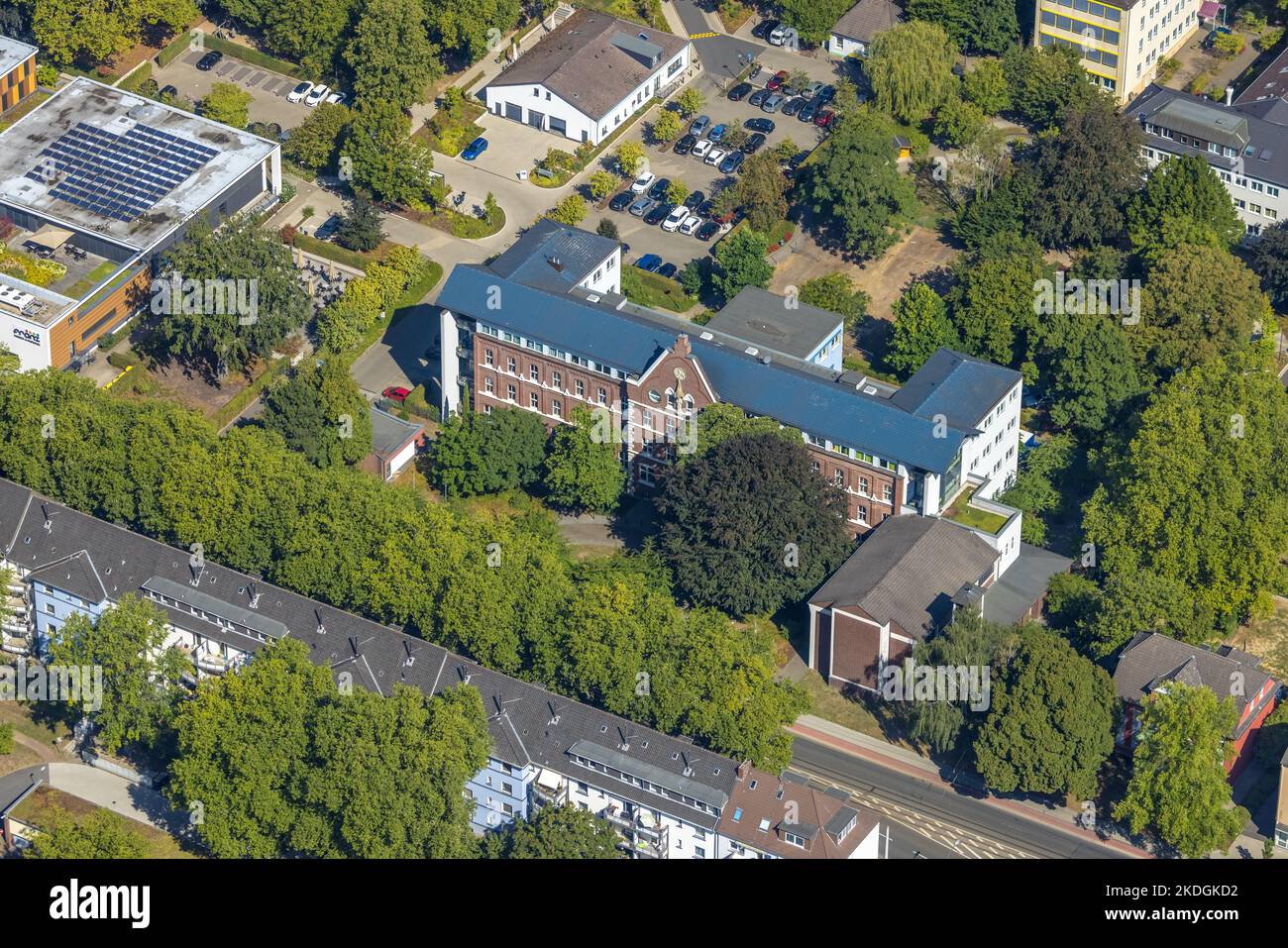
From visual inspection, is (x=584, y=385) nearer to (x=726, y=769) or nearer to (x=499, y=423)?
(x=499, y=423)

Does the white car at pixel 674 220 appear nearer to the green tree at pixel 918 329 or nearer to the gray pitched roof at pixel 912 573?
the green tree at pixel 918 329

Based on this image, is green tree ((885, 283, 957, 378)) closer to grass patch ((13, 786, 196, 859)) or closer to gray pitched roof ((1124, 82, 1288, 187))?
gray pitched roof ((1124, 82, 1288, 187))

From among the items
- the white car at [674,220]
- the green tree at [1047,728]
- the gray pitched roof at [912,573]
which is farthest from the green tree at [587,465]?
the green tree at [1047,728]

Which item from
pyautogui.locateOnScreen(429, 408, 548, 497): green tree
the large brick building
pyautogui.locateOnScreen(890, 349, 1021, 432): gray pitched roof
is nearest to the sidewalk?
the large brick building

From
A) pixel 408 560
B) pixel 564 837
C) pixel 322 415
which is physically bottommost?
pixel 564 837

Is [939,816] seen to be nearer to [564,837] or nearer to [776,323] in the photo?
[564,837]

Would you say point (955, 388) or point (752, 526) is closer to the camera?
point (752, 526)

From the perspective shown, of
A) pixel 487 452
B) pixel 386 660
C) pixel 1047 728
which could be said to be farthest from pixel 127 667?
pixel 1047 728

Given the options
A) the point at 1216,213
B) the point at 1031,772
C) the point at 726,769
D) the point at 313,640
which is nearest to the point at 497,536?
the point at 313,640
